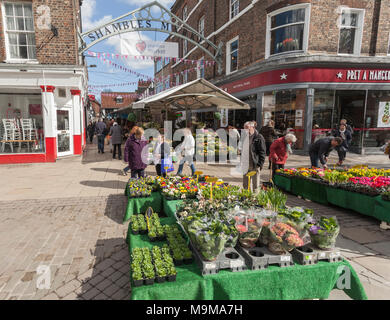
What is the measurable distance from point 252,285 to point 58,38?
12.8 m

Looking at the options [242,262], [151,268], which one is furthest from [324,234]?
[151,268]

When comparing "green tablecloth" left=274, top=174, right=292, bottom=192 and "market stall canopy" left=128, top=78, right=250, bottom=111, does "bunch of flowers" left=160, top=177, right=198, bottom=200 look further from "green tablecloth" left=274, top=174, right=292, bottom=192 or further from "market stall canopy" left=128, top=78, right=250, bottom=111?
"market stall canopy" left=128, top=78, right=250, bottom=111

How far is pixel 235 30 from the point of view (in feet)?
54.7

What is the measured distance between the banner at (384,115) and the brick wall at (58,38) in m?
15.9

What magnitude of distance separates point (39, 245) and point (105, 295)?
2004mm

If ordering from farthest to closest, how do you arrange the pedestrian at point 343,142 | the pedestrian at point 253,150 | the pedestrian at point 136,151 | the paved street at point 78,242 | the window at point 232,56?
the window at point 232,56 < the pedestrian at point 343,142 < the pedestrian at point 136,151 < the pedestrian at point 253,150 < the paved street at point 78,242

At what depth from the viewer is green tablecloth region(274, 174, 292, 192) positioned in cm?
717

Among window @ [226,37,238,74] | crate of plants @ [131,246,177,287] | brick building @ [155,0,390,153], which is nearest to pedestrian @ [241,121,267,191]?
crate of plants @ [131,246,177,287]

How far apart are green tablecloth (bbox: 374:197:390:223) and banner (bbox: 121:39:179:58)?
13.5 meters

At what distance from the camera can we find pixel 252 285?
2420mm

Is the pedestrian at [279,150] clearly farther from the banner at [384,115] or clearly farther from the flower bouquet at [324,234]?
the banner at [384,115]

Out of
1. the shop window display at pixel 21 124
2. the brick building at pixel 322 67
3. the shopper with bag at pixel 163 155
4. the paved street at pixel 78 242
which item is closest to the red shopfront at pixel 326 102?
the brick building at pixel 322 67

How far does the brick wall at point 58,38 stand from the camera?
10727mm
